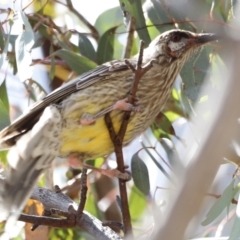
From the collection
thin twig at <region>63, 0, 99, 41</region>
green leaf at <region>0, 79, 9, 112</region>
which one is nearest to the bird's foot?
green leaf at <region>0, 79, 9, 112</region>

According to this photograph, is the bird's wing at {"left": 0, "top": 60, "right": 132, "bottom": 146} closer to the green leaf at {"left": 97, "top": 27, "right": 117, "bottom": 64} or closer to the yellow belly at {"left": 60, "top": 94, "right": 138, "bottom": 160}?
the yellow belly at {"left": 60, "top": 94, "right": 138, "bottom": 160}

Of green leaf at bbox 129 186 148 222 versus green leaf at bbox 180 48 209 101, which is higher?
green leaf at bbox 180 48 209 101

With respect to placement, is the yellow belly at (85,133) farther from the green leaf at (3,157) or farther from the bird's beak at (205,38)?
the bird's beak at (205,38)

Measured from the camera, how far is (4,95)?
2.47m

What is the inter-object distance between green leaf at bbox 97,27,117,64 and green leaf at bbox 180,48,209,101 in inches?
19.2

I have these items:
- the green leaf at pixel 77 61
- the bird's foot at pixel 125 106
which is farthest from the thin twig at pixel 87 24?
the bird's foot at pixel 125 106

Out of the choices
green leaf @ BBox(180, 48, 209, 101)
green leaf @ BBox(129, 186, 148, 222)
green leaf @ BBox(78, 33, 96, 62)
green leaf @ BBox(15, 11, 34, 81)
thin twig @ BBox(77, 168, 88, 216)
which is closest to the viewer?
thin twig @ BBox(77, 168, 88, 216)

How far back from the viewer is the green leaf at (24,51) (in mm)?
1975

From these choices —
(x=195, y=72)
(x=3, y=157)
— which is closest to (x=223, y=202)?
(x=195, y=72)

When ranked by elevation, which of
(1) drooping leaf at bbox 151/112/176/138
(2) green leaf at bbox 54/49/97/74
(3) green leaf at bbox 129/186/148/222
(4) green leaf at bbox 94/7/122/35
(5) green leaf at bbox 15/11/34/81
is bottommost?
(3) green leaf at bbox 129/186/148/222

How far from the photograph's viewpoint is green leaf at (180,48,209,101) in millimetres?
2273

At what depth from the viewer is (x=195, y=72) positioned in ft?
7.64

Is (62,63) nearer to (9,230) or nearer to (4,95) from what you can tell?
(4,95)

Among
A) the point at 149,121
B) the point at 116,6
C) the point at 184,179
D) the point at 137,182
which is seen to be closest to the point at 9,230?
the point at 137,182
